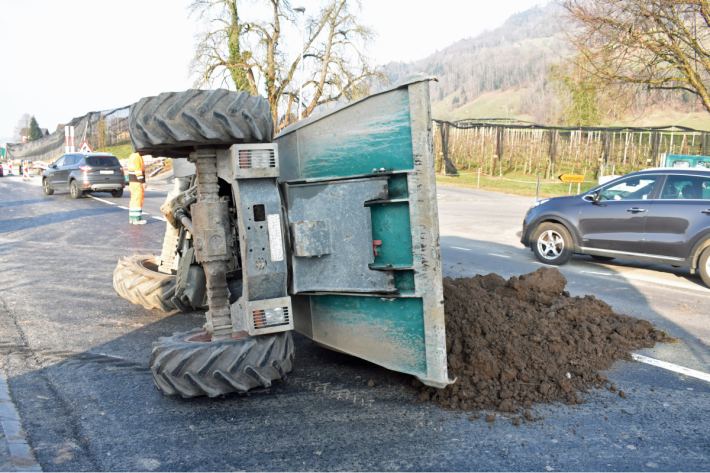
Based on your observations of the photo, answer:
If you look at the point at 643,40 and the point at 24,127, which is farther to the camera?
the point at 24,127

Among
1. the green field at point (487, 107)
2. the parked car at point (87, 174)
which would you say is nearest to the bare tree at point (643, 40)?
the parked car at point (87, 174)

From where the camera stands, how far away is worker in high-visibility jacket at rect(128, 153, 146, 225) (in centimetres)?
1214

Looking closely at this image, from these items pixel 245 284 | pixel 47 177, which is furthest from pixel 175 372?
pixel 47 177

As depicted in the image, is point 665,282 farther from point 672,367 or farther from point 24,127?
point 24,127

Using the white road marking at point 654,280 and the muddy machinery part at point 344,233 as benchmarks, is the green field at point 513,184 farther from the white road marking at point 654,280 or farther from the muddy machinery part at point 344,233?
the muddy machinery part at point 344,233

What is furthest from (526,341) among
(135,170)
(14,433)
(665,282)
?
(135,170)

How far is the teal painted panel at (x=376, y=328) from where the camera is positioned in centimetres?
339

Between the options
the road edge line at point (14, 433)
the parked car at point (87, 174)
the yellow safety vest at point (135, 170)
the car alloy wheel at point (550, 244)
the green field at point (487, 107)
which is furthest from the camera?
the green field at point (487, 107)

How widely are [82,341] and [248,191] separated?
2585 mm

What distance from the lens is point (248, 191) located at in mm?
3453

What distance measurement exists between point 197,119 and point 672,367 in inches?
165

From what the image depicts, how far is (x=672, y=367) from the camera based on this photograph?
4223mm

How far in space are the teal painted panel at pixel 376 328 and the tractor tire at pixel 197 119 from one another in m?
1.33

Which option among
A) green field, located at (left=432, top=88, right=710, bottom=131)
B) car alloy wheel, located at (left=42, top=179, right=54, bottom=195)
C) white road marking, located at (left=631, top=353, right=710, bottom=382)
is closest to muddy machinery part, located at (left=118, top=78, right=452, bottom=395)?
white road marking, located at (left=631, top=353, right=710, bottom=382)
